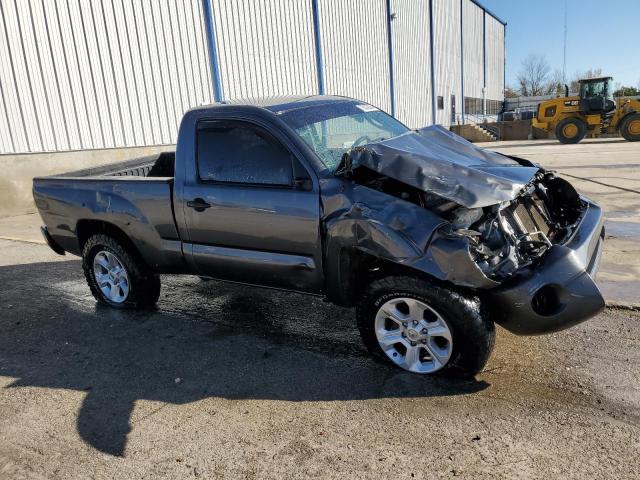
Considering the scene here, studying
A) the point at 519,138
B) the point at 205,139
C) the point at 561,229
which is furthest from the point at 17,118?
the point at 519,138

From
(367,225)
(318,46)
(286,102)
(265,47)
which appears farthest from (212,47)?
(367,225)

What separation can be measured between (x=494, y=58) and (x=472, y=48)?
8.07 metres

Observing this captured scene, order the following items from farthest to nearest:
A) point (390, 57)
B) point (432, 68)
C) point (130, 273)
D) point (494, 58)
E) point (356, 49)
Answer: point (494, 58) → point (432, 68) → point (390, 57) → point (356, 49) → point (130, 273)

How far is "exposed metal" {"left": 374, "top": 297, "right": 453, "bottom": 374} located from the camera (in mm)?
3041

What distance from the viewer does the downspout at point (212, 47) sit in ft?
44.7

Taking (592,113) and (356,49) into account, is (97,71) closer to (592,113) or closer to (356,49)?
(356,49)

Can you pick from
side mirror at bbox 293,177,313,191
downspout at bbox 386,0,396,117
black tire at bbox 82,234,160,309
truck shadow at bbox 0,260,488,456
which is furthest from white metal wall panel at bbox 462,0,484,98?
side mirror at bbox 293,177,313,191

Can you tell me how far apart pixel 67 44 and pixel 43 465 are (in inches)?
419

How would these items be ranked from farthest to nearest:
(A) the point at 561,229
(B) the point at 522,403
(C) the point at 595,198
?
(C) the point at 595,198 → (A) the point at 561,229 → (B) the point at 522,403

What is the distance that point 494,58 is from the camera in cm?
4416

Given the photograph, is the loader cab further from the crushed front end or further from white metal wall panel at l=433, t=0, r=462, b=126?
the crushed front end

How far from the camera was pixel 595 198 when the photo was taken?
8.64 m

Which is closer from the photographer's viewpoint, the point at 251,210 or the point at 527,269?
the point at 527,269

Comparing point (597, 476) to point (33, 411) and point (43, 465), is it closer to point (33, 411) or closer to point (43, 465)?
point (43, 465)
